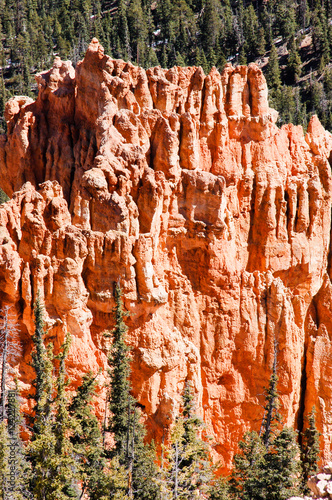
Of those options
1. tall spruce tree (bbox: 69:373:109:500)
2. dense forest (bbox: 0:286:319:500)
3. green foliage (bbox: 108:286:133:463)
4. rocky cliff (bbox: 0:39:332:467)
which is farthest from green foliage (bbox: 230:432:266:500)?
tall spruce tree (bbox: 69:373:109:500)

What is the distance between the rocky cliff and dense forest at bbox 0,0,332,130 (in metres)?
50.7

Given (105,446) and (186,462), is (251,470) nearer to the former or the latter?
(186,462)

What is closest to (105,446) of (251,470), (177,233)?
(251,470)

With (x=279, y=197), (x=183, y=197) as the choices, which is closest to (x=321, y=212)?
(x=279, y=197)

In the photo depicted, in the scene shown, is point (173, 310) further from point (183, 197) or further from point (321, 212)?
point (321, 212)

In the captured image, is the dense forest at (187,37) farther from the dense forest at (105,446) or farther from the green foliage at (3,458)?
the green foliage at (3,458)

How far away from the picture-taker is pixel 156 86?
38.6 m

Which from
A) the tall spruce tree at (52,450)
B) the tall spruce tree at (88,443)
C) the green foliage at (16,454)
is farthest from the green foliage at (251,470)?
the green foliage at (16,454)

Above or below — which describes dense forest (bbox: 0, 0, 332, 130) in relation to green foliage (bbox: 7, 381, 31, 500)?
above

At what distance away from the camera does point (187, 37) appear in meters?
109

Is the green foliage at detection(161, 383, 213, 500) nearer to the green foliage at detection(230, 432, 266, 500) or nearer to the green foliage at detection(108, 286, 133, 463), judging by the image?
the green foliage at detection(230, 432, 266, 500)

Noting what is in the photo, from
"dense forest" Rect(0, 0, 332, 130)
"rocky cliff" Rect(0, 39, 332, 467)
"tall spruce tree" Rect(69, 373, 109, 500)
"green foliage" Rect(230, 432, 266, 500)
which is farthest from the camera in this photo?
"dense forest" Rect(0, 0, 332, 130)

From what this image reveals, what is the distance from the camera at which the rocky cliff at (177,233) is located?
3316 cm

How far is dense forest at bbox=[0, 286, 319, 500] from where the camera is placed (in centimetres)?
2754
